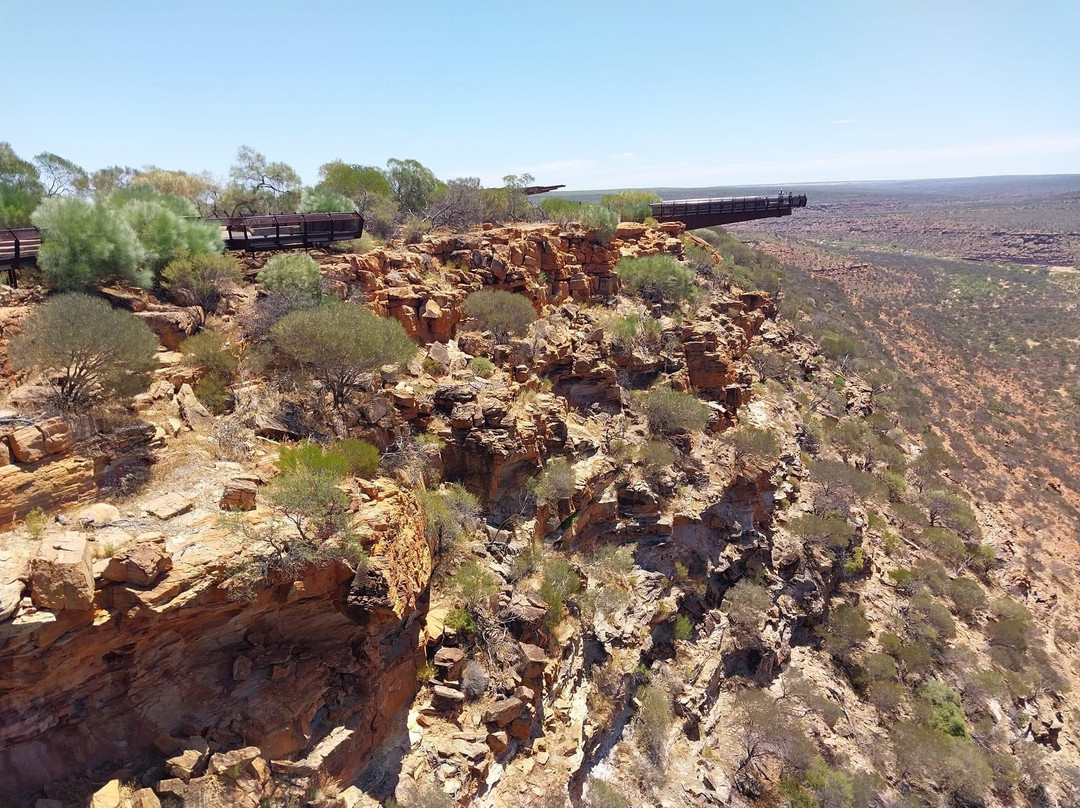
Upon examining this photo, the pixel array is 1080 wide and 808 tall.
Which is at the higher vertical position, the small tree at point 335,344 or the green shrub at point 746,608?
the small tree at point 335,344

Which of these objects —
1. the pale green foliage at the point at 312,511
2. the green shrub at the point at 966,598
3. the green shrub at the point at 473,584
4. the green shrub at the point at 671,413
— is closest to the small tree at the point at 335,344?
the pale green foliage at the point at 312,511

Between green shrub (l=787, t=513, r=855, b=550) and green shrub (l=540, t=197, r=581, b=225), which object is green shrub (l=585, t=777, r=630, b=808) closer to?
green shrub (l=787, t=513, r=855, b=550)

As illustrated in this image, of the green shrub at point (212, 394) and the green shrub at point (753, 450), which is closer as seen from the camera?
the green shrub at point (212, 394)

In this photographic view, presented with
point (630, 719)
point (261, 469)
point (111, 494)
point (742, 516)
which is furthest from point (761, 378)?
point (111, 494)

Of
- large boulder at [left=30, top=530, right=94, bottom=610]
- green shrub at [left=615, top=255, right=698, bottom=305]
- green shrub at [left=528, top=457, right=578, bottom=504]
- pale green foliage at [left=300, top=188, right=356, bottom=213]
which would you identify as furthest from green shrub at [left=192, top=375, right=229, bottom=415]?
green shrub at [left=615, top=255, right=698, bottom=305]

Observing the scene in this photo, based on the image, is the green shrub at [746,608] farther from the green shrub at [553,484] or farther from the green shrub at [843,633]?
the green shrub at [553,484]

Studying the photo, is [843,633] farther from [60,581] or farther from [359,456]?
[60,581]
